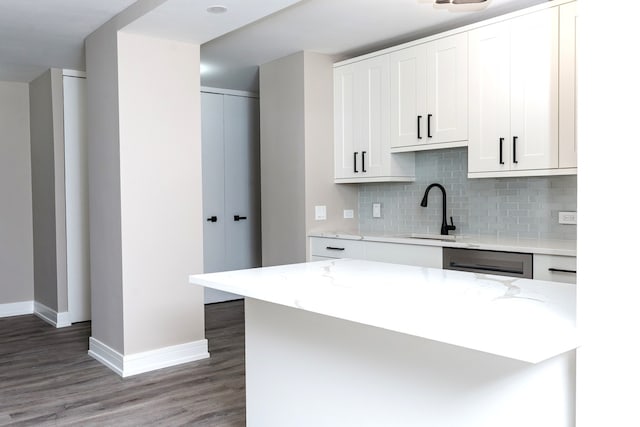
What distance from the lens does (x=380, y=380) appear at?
1947 millimetres

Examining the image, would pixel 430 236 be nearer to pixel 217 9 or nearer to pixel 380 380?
pixel 217 9

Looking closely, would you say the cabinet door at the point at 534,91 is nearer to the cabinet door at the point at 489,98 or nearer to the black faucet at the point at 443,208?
the cabinet door at the point at 489,98

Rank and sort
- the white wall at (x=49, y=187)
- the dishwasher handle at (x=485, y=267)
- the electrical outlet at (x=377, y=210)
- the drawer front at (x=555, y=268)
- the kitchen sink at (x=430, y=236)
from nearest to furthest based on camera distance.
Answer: the drawer front at (x=555, y=268)
the dishwasher handle at (x=485, y=267)
the kitchen sink at (x=430, y=236)
the electrical outlet at (x=377, y=210)
the white wall at (x=49, y=187)

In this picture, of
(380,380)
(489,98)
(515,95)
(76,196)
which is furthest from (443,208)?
(76,196)

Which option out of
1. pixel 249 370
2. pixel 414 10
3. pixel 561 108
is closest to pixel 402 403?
pixel 249 370

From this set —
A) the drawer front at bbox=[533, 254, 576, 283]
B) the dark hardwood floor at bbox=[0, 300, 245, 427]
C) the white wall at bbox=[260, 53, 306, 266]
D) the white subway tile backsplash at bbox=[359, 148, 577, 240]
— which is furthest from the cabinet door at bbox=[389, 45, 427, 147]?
the dark hardwood floor at bbox=[0, 300, 245, 427]

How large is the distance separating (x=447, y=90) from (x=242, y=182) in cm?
301

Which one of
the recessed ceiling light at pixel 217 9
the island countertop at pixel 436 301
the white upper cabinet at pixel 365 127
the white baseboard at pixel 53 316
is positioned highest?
the recessed ceiling light at pixel 217 9

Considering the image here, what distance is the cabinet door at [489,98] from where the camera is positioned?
350 cm

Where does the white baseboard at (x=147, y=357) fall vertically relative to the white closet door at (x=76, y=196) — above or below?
below

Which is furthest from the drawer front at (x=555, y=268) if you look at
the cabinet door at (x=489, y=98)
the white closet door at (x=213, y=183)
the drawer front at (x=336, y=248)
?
the white closet door at (x=213, y=183)

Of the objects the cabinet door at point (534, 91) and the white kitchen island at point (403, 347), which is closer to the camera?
the white kitchen island at point (403, 347)

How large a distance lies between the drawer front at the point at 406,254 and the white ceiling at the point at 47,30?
2301 mm

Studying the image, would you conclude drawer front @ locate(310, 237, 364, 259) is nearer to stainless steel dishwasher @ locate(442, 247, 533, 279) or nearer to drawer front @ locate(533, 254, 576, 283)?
stainless steel dishwasher @ locate(442, 247, 533, 279)
